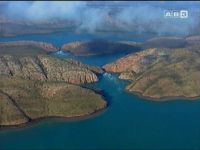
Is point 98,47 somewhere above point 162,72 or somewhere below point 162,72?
above

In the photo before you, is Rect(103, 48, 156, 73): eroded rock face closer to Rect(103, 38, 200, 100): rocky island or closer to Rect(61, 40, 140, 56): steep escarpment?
Rect(103, 38, 200, 100): rocky island

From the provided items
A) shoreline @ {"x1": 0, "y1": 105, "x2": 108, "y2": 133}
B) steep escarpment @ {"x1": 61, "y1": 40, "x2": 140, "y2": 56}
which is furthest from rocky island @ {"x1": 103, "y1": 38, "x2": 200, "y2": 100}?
steep escarpment @ {"x1": 61, "y1": 40, "x2": 140, "y2": 56}

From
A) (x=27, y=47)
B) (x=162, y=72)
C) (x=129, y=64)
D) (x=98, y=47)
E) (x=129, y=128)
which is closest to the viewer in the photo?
(x=129, y=128)

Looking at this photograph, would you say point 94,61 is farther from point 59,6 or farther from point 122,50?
point 59,6

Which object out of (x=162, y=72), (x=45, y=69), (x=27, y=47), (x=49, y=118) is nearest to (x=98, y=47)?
(x=27, y=47)

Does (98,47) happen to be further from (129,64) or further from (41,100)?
(41,100)
